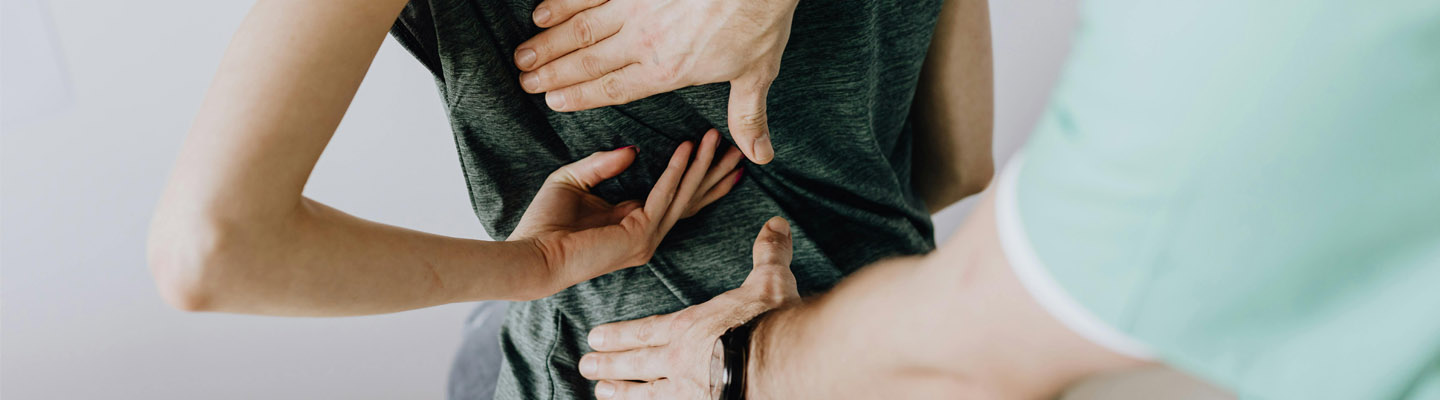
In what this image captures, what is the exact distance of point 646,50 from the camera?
819mm

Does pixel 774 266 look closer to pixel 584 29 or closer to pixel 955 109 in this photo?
pixel 584 29

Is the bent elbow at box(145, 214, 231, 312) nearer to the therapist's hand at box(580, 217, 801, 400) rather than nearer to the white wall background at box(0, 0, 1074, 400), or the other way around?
the therapist's hand at box(580, 217, 801, 400)

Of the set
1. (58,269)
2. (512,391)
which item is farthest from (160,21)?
(512,391)

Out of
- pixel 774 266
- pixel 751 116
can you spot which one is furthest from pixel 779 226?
pixel 751 116

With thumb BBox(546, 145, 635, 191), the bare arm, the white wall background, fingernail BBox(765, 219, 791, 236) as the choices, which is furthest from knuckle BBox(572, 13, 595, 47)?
the white wall background

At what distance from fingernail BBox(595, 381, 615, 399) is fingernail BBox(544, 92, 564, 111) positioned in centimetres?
31

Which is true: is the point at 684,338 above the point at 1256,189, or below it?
below

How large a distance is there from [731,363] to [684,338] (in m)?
0.09

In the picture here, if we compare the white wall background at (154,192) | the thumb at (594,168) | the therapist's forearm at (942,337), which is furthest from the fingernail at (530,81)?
the white wall background at (154,192)

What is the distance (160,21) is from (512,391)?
0.85 meters

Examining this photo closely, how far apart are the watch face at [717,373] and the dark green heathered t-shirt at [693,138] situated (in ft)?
0.70

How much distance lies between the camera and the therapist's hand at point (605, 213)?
2.88 ft

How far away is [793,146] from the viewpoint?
0.97 m

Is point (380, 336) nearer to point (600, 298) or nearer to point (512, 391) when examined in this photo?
point (512, 391)
